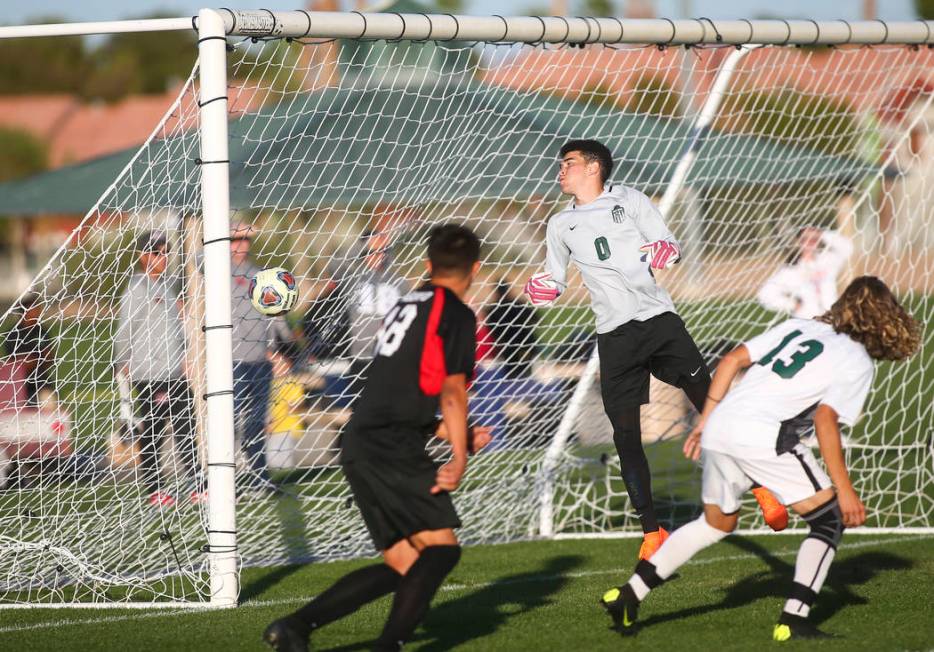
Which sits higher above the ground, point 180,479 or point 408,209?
point 408,209

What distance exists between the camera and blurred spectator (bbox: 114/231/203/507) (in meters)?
6.39

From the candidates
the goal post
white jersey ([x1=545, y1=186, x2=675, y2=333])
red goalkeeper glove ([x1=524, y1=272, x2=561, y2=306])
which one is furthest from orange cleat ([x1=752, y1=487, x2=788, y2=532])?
the goal post

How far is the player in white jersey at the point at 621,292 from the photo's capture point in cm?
567

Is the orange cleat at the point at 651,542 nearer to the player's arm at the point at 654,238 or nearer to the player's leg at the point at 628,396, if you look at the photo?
the player's leg at the point at 628,396

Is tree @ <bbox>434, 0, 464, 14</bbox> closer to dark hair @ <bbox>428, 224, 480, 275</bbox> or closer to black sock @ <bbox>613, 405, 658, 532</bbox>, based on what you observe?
black sock @ <bbox>613, 405, 658, 532</bbox>

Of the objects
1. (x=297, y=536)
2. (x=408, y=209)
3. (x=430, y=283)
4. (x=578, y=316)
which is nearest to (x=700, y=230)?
(x=578, y=316)

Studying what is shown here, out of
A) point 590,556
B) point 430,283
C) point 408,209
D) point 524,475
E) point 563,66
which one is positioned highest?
point 563,66

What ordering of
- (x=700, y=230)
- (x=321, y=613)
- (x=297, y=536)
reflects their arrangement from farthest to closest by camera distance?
1. (x=700, y=230)
2. (x=297, y=536)
3. (x=321, y=613)

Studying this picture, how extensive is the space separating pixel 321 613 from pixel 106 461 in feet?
8.78

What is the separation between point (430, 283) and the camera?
4.42 meters

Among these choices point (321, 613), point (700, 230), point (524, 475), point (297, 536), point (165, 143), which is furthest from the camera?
point (700, 230)

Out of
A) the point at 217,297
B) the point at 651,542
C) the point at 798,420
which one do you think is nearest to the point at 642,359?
the point at 651,542

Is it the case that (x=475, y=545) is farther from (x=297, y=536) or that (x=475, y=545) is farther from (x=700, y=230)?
(x=700, y=230)

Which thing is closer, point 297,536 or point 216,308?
point 216,308
